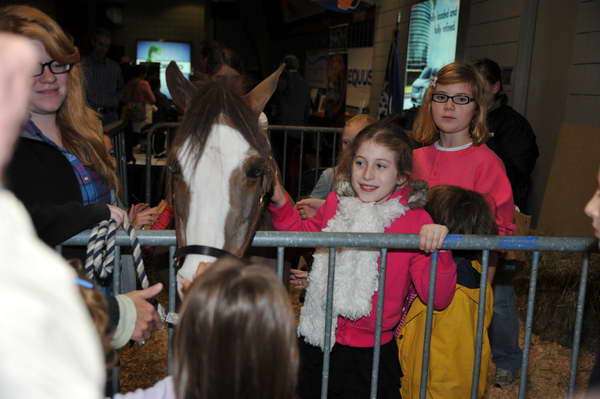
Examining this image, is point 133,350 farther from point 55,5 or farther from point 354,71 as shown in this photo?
point 55,5

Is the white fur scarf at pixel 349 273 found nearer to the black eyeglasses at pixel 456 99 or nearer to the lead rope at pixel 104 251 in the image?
the lead rope at pixel 104 251

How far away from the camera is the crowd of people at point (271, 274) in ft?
1.44

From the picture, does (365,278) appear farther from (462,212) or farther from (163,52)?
(163,52)

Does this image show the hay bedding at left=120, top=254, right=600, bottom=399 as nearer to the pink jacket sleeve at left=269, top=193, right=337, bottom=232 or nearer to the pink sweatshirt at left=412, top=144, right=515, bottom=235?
the pink sweatshirt at left=412, top=144, right=515, bottom=235

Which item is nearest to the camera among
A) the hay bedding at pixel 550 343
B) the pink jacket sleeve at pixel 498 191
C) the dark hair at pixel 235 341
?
the dark hair at pixel 235 341

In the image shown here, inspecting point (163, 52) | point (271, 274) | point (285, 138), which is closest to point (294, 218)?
point (271, 274)

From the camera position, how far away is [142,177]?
5.89 metres

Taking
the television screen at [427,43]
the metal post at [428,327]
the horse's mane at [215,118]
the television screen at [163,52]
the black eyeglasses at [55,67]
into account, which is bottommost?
the metal post at [428,327]

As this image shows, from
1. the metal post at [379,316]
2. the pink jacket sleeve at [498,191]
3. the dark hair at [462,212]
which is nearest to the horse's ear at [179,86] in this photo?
the metal post at [379,316]

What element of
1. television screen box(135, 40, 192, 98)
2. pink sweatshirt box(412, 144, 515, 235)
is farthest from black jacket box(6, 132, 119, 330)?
television screen box(135, 40, 192, 98)

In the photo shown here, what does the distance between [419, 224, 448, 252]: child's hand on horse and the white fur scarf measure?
0.31 meters

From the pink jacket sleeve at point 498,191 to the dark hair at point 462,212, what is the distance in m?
0.29

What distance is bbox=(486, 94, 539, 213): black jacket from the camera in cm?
419

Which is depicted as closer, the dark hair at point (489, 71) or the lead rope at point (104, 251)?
the lead rope at point (104, 251)
